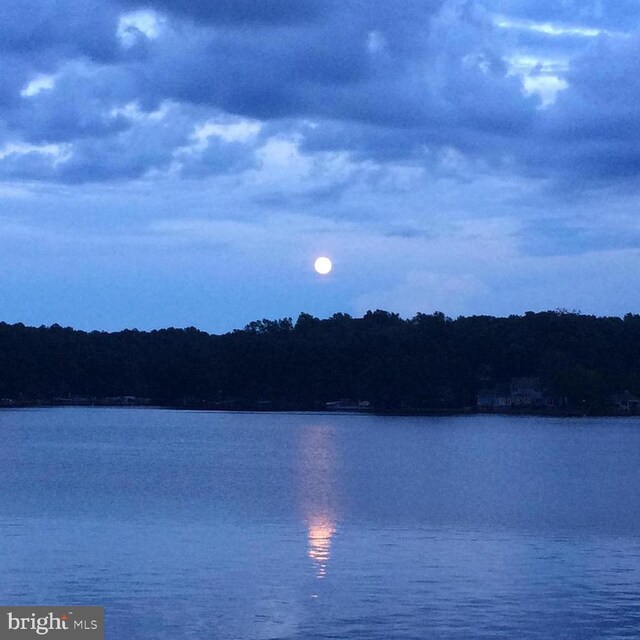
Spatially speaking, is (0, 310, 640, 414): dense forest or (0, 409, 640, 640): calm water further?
(0, 310, 640, 414): dense forest

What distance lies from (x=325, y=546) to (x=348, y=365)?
407 ft

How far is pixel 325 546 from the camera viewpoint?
96.3 feet

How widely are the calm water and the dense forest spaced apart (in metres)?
81.9

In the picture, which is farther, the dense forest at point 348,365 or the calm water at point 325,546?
the dense forest at point 348,365

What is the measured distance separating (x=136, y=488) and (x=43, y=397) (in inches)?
5656

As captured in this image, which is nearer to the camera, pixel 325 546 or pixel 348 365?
pixel 325 546

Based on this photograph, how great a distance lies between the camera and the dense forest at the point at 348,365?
146m

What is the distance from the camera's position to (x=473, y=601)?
891 inches

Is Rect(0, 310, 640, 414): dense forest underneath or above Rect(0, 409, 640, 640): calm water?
above

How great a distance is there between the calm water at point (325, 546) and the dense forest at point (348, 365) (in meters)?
81.9

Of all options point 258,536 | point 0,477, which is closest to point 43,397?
point 0,477

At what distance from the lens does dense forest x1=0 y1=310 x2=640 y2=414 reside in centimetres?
14650

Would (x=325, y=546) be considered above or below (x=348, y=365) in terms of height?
below

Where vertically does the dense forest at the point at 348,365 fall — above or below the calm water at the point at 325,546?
above
